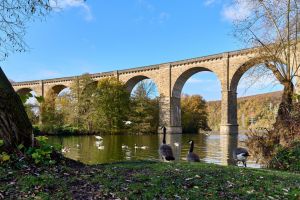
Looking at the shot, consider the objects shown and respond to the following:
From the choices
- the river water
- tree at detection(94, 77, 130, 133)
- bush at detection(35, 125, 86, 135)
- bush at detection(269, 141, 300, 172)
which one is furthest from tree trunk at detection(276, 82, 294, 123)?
tree at detection(94, 77, 130, 133)

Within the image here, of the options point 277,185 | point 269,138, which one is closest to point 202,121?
point 269,138

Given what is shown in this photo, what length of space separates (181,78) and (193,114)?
1064 cm

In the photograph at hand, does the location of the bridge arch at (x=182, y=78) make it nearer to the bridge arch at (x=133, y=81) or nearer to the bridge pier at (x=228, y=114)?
the bridge pier at (x=228, y=114)

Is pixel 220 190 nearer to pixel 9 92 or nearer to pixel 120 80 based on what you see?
pixel 9 92

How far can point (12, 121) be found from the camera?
3955mm

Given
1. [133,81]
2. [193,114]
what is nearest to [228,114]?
[193,114]

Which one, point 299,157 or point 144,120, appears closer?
point 299,157

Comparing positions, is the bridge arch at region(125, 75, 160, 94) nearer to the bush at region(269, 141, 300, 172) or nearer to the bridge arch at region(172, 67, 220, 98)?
the bridge arch at region(172, 67, 220, 98)

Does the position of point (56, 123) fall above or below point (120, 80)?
below

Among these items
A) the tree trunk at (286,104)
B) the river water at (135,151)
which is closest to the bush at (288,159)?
the tree trunk at (286,104)

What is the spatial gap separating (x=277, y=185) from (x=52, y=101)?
39671mm

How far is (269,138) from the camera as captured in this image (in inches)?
378

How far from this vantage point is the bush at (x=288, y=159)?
7.71 meters

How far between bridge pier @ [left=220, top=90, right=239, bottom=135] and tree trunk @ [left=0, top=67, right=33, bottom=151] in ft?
106
